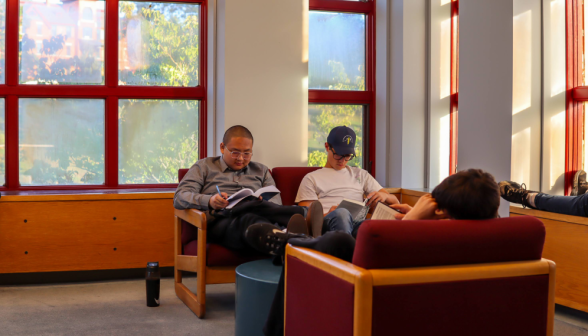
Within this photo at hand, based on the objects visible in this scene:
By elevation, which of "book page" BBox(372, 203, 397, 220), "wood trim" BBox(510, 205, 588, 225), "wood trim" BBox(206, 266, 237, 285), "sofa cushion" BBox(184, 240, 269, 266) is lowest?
"wood trim" BBox(206, 266, 237, 285)

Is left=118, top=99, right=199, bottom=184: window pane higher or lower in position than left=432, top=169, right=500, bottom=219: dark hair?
higher

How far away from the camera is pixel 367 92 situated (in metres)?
4.86

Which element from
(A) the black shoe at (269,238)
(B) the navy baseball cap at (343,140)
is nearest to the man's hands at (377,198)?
(B) the navy baseball cap at (343,140)

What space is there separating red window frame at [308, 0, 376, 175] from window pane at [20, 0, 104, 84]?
189 centimetres

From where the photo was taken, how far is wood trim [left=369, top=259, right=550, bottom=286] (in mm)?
1464

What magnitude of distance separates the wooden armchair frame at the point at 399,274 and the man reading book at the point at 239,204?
2.79 ft

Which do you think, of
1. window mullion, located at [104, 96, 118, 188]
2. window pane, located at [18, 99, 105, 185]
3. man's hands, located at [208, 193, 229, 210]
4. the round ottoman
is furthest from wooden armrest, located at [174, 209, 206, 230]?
window pane, located at [18, 99, 105, 185]

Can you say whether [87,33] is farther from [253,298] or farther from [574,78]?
[574,78]

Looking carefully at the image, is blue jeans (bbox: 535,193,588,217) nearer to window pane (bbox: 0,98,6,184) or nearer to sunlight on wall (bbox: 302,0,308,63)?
sunlight on wall (bbox: 302,0,308,63)

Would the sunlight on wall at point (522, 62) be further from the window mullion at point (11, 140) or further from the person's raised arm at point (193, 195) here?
the window mullion at point (11, 140)

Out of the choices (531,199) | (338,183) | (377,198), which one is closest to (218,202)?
(338,183)

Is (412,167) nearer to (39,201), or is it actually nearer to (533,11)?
(533,11)

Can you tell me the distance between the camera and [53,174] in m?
4.19

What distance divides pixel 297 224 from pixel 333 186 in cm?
113
